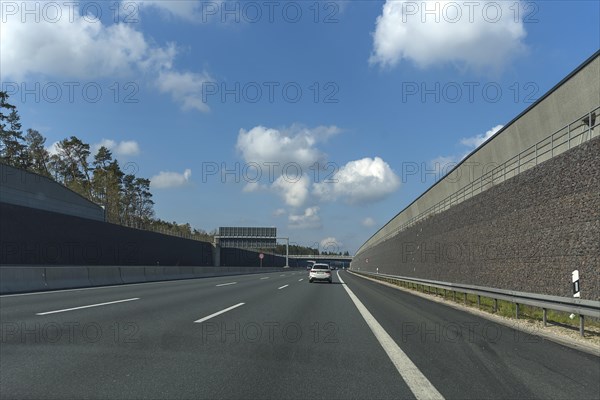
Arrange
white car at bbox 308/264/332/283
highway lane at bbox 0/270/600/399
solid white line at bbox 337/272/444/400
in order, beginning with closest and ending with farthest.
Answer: solid white line at bbox 337/272/444/400 → highway lane at bbox 0/270/600/399 → white car at bbox 308/264/332/283

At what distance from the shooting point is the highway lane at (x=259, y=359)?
217 inches

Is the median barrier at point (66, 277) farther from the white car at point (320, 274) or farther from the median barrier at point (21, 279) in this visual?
the white car at point (320, 274)

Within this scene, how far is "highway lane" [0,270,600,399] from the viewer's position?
551cm

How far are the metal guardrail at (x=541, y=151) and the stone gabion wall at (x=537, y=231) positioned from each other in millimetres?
785

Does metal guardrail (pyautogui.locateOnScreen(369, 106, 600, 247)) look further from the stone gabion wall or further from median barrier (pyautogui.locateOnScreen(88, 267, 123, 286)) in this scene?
median barrier (pyautogui.locateOnScreen(88, 267, 123, 286))

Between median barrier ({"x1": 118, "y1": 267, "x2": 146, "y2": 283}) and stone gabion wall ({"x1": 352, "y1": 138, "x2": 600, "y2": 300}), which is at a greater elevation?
stone gabion wall ({"x1": 352, "y1": 138, "x2": 600, "y2": 300})

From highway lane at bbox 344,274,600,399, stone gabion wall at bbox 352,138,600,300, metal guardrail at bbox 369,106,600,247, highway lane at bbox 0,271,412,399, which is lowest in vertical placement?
highway lane at bbox 344,274,600,399

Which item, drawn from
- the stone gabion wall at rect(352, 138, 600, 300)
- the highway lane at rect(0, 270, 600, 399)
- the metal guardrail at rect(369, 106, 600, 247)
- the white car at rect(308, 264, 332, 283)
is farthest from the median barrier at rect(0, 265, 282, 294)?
the metal guardrail at rect(369, 106, 600, 247)

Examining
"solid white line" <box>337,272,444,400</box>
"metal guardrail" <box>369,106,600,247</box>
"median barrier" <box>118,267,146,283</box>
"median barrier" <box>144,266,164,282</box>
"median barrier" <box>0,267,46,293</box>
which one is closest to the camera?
"solid white line" <box>337,272,444,400</box>

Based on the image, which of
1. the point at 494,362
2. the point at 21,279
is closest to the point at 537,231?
the point at 494,362

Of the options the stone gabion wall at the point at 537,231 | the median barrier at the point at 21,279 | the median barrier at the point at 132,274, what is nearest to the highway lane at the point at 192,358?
the stone gabion wall at the point at 537,231

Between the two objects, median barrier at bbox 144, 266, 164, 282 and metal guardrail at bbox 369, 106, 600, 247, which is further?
median barrier at bbox 144, 266, 164, 282

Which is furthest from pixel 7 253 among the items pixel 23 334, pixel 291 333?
pixel 291 333

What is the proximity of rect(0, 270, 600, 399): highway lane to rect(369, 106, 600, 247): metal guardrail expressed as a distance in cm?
730
